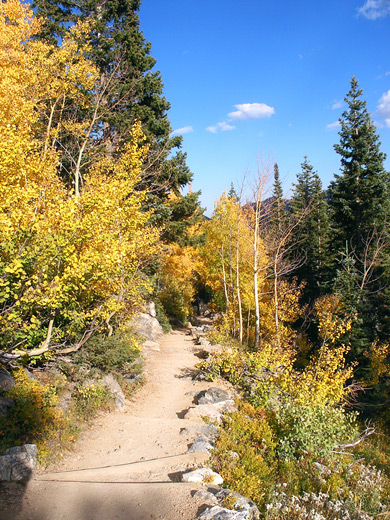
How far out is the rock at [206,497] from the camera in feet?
15.2

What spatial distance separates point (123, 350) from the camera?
10.2 m

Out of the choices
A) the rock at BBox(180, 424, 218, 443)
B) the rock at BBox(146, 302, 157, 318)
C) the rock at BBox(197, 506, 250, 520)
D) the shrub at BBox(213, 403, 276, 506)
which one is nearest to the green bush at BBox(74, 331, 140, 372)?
the rock at BBox(180, 424, 218, 443)

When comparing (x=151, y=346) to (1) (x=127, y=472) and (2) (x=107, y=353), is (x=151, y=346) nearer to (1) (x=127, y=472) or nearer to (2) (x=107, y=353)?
(2) (x=107, y=353)

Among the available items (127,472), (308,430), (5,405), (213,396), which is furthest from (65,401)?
(308,430)

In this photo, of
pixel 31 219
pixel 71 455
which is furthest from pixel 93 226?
pixel 71 455

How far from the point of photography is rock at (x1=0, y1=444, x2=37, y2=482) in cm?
502

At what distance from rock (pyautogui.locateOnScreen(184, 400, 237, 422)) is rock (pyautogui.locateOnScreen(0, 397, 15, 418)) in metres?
4.49

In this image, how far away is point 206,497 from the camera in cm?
472

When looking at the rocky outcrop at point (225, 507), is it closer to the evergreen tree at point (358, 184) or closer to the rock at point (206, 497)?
the rock at point (206, 497)

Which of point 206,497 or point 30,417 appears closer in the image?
point 206,497

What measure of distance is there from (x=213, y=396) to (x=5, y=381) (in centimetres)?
593

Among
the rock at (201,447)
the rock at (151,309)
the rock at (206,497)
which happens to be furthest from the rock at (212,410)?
the rock at (151,309)

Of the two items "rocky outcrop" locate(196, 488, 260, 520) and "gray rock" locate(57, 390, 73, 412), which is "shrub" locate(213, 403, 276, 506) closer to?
"rocky outcrop" locate(196, 488, 260, 520)

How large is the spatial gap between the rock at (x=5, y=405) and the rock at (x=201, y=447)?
12.0 feet
